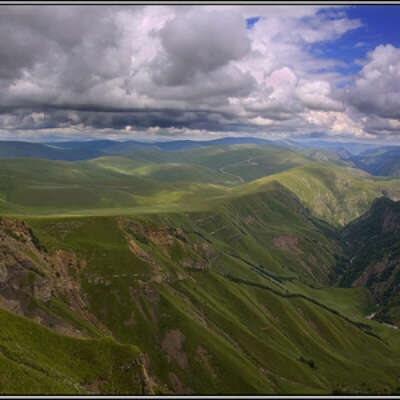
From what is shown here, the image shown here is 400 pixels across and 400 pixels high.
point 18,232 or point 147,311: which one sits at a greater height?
point 18,232

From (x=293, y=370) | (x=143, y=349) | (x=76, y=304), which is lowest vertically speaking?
(x=293, y=370)

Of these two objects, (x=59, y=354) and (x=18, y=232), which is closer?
(x=59, y=354)

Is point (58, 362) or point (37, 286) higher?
point (37, 286)

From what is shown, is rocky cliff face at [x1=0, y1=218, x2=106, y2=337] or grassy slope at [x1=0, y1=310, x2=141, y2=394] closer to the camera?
grassy slope at [x1=0, y1=310, x2=141, y2=394]

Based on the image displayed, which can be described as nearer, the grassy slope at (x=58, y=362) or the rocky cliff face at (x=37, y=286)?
the grassy slope at (x=58, y=362)

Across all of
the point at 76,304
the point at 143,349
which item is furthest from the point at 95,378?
the point at 76,304

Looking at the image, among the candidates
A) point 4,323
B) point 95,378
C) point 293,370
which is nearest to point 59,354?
point 95,378

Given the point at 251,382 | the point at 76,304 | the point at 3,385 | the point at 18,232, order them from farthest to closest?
1. the point at 18,232
2. the point at 76,304
3. the point at 251,382
4. the point at 3,385

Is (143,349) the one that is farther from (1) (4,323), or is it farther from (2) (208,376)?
(1) (4,323)

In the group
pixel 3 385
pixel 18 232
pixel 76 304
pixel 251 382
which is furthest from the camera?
pixel 18 232

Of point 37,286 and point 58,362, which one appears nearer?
point 58,362
